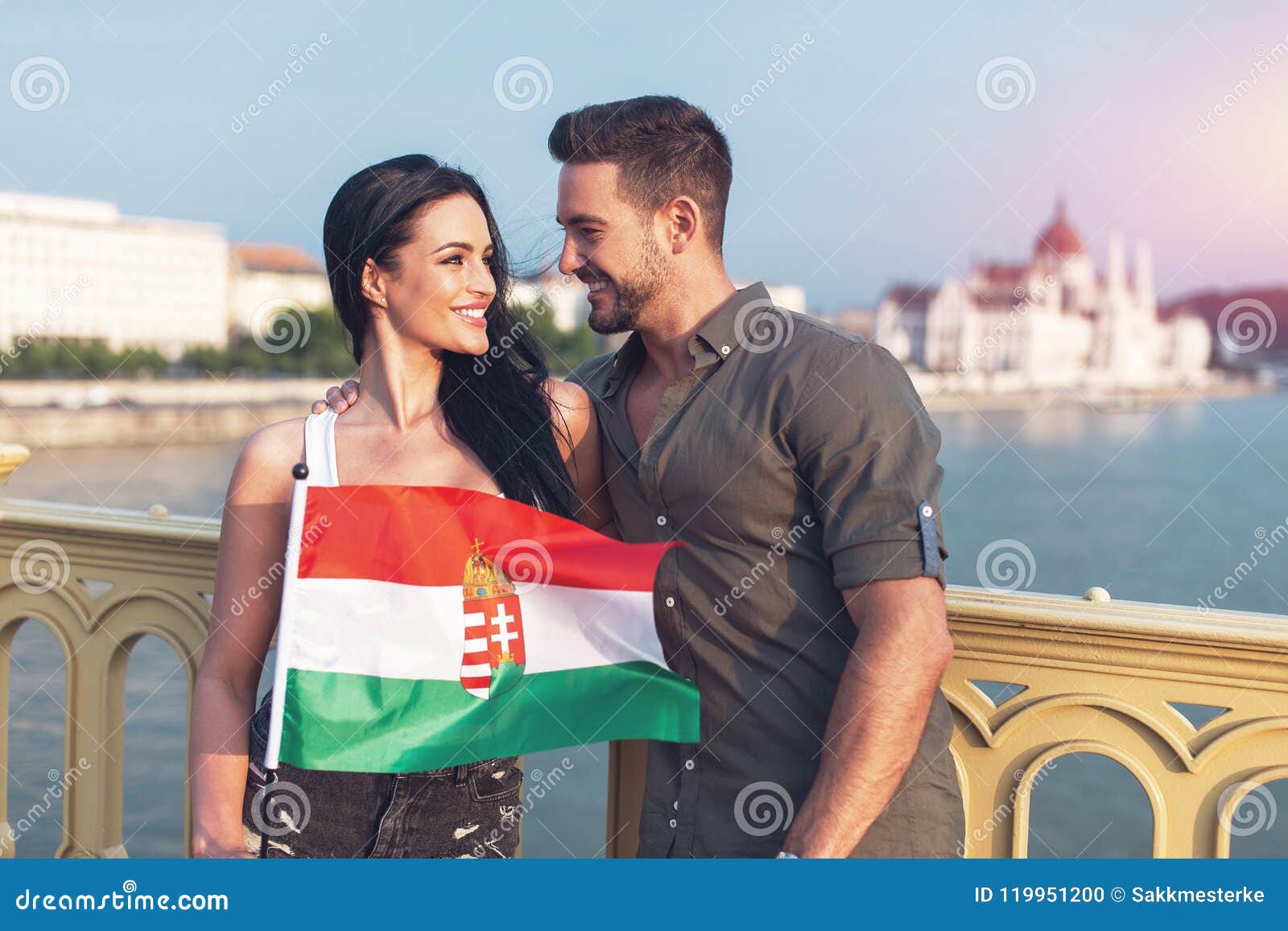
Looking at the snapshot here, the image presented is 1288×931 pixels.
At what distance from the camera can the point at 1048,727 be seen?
171cm

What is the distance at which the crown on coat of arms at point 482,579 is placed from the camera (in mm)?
1717

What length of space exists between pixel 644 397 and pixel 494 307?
0.83 feet

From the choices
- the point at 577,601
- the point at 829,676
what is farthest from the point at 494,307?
the point at 829,676

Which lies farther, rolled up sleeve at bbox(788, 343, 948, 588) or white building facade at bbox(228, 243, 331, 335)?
white building facade at bbox(228, 243, 331, 335)

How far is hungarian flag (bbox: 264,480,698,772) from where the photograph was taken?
5.45 ft

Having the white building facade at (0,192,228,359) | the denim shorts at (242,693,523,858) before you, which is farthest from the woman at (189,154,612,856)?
the white building facade at (0,192,228,359)

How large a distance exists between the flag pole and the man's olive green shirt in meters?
0.43

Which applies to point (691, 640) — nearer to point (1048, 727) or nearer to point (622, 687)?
point (622, 687)

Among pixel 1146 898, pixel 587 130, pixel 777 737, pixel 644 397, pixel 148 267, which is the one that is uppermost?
pixel 148 267

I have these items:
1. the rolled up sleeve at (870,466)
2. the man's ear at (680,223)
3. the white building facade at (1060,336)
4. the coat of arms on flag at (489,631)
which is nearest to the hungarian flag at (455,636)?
the coat of arms on flag at (489,631)

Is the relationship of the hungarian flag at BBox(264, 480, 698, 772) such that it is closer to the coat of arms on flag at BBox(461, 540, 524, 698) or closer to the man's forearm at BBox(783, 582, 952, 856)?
the coat of arms on flag at BBox(461, 540, 524, 698)

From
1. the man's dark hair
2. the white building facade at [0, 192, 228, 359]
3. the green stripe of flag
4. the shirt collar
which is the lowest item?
the green stripe of flag

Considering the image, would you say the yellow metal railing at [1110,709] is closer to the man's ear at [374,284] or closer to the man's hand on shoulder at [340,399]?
the man's hand on shoulder at [340,399]

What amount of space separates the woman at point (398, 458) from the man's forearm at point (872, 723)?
0.46 m
